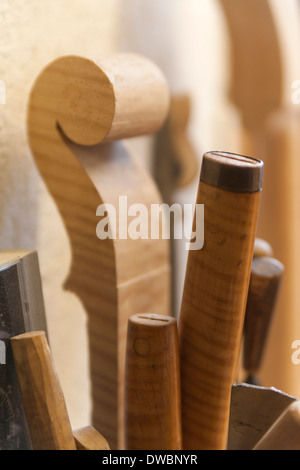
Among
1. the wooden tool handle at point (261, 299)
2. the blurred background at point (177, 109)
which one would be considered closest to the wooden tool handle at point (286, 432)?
the wooden tool handle at point (261, 299)

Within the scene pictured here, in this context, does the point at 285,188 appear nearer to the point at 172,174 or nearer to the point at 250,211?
the point at 172,174

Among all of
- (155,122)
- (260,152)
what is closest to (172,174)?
(260,152)

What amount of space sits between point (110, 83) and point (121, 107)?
0.6 inches

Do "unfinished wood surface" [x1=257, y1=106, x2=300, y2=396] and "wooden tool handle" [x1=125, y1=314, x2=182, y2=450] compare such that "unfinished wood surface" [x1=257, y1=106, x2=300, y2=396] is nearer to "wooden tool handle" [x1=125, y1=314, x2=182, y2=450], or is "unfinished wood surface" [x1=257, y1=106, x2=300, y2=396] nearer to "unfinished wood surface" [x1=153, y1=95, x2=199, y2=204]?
"unfinished wood surface" [x1=153, y1=95, x2=199, y2=204]

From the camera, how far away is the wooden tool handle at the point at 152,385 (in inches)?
11.7

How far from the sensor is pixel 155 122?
0.37 meters

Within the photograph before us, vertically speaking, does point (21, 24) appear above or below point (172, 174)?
above

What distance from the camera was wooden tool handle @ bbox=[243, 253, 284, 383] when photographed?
14.2 inches

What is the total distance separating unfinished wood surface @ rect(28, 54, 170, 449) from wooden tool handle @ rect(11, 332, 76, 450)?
0.31 ft

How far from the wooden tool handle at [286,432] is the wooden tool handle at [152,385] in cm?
6

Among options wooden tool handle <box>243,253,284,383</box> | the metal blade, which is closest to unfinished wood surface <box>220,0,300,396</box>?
wooden tool handle <box>243,253,284,383</box>

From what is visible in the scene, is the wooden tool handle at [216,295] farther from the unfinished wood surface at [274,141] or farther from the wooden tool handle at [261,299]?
the unfinished wood surface at [274,141]

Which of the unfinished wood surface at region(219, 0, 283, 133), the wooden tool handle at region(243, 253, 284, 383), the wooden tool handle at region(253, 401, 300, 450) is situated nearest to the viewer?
the wooden tool handle at region(253, 401, 300, 450)
